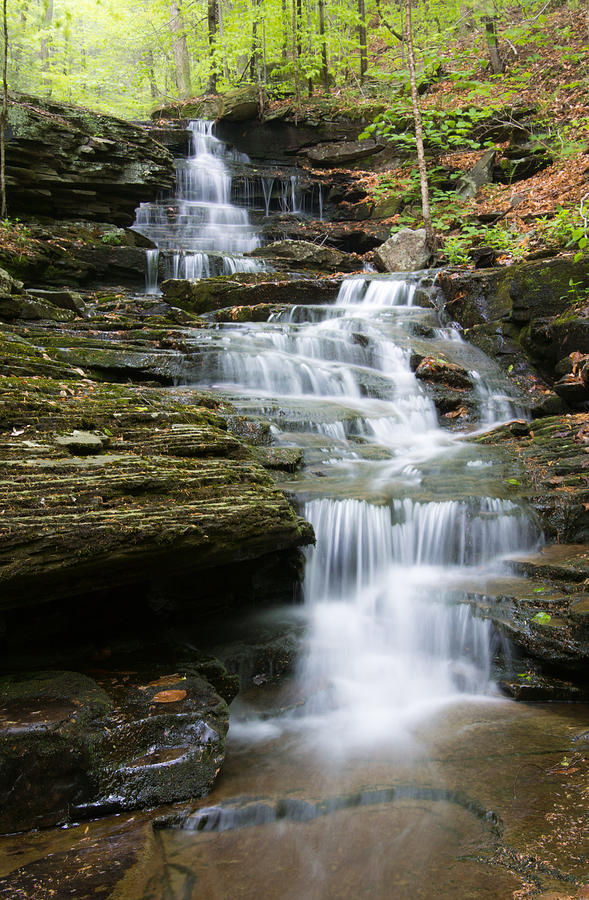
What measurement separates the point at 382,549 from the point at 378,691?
4.76ft

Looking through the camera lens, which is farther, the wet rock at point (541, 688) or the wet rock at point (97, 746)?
the wet rock at point (541, 688)

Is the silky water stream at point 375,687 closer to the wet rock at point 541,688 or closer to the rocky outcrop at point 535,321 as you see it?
the wet rock at point 541,688

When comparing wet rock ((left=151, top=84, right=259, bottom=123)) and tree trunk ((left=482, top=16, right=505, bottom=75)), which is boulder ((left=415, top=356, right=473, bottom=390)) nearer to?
tree trunk ((left=482, top=16, right=505, bottom=75))

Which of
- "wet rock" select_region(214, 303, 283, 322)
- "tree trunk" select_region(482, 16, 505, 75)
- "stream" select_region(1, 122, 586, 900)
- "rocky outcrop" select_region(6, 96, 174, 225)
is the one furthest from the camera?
"tree trunk" select_region(482, 16, 505, 75)

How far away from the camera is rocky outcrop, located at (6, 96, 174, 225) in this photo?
13.0 meters

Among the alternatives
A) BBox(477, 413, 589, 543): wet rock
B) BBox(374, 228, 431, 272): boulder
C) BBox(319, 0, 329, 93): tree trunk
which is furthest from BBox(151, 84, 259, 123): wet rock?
BBox(477, 413, 589, 543): wet rock

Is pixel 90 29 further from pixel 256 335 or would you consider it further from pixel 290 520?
pixel 290 520

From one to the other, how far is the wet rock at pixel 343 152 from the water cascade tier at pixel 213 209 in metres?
1.09

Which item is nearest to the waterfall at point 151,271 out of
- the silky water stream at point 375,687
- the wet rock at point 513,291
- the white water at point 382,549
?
the silky water stream at point 375,687

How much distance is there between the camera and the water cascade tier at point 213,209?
557 inches

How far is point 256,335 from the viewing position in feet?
33.7

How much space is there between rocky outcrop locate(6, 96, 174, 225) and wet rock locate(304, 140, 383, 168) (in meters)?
6.93

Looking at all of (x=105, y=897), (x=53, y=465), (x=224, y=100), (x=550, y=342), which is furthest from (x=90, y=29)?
(x=105, y=897)

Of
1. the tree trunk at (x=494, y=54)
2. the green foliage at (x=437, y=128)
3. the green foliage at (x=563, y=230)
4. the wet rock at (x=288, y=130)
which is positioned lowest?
the green foliage at (x=563, y=230)
